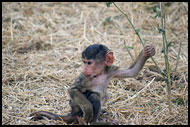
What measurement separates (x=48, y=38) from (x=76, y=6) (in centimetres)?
240

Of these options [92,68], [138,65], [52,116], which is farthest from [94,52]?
[52,116]

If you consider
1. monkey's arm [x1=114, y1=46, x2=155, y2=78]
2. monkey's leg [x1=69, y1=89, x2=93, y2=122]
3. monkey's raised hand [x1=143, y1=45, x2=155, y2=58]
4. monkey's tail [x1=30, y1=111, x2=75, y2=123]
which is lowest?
monkey's tail [x1=30, y1=111, x2=75, y2=123]

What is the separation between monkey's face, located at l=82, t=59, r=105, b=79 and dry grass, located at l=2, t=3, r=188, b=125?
34.5 inches

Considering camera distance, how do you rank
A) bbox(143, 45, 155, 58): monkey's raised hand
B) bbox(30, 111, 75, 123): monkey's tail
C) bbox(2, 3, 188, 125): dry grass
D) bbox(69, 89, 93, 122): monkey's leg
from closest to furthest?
bbox(69, 89, 93, 122): monkey's leg
bbox(143, 45, 155, 58): monkey's raised hand
bbox(30, 111, 75, 123): monkey's tail
bbox(2, 3, 188, 125): dry grass

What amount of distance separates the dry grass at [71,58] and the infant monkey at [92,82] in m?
0.38

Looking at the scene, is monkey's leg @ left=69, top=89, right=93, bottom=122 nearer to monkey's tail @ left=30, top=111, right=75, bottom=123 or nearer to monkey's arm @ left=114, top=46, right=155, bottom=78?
monkey's tail @ left=30, top=111, right=75, bottom=123

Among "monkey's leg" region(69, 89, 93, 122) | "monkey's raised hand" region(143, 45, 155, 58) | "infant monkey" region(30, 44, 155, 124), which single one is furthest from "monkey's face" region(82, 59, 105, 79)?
"monkey's raised hand" region(143, 45, 155, 58)

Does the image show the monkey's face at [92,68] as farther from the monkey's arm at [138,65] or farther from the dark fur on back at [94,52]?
the monkey's arm at [138,65]

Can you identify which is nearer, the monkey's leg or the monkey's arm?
the monkey's leg

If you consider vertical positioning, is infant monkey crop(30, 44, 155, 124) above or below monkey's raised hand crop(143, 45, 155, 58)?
below

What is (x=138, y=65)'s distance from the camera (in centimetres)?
480

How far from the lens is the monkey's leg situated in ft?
14.8

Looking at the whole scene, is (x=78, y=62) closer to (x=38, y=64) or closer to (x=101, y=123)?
(x=38, y=64)

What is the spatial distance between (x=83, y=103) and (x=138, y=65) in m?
1.03
